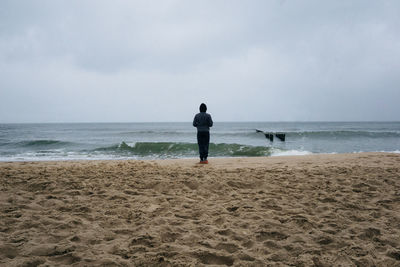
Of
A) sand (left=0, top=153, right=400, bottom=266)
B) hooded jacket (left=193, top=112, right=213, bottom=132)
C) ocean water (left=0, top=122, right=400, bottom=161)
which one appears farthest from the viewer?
ocean water (left=0, top=122, right=400, bottom=161)

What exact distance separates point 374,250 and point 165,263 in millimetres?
A: 2091

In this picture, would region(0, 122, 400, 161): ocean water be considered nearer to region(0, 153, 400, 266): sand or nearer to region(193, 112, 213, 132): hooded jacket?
region(193, 112, 213, 132): hooded jacket

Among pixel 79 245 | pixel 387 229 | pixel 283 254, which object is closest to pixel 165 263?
pixel 79 245

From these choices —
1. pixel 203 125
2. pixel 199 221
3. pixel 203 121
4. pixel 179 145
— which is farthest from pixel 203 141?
pixel 179 145

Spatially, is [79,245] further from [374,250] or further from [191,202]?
[374,250]

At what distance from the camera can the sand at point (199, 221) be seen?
95.5 inches

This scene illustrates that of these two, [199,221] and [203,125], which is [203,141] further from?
[199,221]

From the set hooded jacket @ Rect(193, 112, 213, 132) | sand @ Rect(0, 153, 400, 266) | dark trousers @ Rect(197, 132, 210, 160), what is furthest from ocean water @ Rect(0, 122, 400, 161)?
sand @ Rect(0, 153, 400, 266)

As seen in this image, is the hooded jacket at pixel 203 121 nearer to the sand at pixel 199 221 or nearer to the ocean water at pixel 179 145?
the sand at pixel 199 221

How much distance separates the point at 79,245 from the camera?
2.60 metres

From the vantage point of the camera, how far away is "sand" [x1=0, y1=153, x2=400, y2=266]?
7.96 feet

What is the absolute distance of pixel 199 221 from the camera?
10.5 ft

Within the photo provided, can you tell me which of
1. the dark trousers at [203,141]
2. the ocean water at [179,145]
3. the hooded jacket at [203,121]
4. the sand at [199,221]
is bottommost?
the ocean water at [179,145]

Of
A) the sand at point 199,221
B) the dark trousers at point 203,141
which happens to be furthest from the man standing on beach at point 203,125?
the sand at point 199,221
